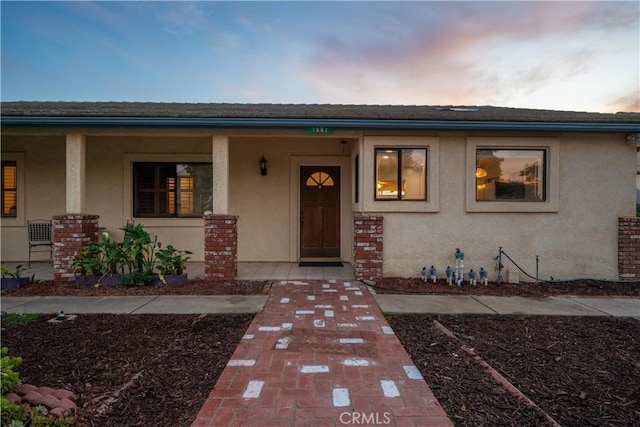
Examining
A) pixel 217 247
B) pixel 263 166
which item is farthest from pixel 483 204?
pixel 217 247

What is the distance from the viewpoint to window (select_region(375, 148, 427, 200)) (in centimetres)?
609

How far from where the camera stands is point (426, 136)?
601cm

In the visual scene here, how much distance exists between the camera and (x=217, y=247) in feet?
19.0

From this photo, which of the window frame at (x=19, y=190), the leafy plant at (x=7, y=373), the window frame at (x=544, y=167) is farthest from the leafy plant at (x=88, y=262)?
the window frame at (x=544, y=167)

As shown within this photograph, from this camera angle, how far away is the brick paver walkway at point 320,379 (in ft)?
6.63

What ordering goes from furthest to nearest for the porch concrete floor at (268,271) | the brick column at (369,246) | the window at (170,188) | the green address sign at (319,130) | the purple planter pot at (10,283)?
the window at (170,188), the porch concrete floor at (268,271), the brick column at (369,246), the green address sign at (319,130), the purple planter pot at (10,283)

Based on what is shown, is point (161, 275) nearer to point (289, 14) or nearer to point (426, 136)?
point (426, 136)

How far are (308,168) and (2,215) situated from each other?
24.8ft

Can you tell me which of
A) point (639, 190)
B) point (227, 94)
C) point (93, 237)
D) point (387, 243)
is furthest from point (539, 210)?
point (227, 94)

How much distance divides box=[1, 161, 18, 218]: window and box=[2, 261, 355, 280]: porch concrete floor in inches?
51.6

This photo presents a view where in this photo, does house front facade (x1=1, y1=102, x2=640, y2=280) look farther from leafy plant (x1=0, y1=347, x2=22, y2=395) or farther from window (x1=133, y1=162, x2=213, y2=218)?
leafy plant (x1=0, y1=347, x2=22, y2=395)

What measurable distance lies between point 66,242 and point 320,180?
5.33 m

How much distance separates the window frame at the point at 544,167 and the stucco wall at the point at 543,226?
10cm

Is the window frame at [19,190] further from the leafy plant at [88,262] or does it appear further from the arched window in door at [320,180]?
the arched window in door at [320,180]
